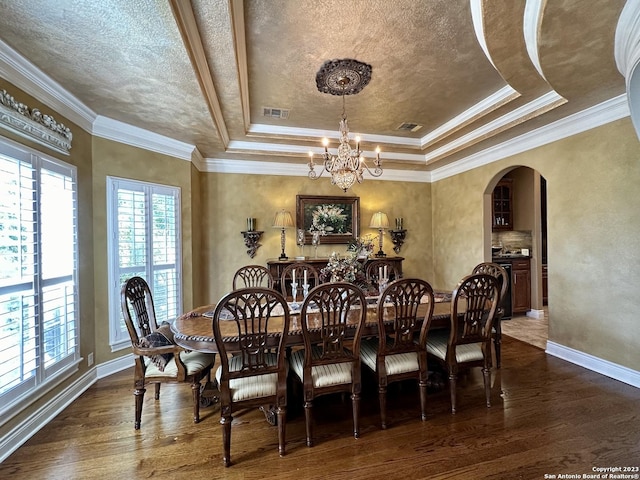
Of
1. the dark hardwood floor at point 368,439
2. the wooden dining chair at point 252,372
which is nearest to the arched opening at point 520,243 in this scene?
the dark hardwood floor at point 368,439

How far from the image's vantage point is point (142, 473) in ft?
5.74

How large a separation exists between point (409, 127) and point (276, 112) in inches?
71.3

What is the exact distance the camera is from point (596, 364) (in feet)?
9.68

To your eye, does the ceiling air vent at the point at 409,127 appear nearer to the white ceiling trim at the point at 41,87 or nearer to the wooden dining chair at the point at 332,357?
the wooden dining chair at the point at 332,357

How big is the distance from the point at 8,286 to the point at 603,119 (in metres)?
5.28

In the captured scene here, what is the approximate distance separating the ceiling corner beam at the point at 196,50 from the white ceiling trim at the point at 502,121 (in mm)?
3170

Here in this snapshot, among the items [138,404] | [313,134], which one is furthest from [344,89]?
[138,404]

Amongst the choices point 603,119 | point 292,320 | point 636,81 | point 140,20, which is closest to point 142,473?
point 292,320

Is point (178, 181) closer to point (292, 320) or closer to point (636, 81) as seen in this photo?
point (292, 320)

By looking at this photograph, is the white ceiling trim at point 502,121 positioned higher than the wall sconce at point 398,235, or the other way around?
the white ceiling trim at point 502,121

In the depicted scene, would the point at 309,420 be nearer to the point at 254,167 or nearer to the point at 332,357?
the point at 332,357

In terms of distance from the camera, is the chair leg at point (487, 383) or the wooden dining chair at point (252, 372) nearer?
the wooden dining chair at point (252, 372)

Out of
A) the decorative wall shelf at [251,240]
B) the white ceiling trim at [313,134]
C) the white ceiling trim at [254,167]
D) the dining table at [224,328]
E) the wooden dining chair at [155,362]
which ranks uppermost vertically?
the white ceiling trim at [313,134]

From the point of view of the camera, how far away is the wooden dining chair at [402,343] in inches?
81.8
